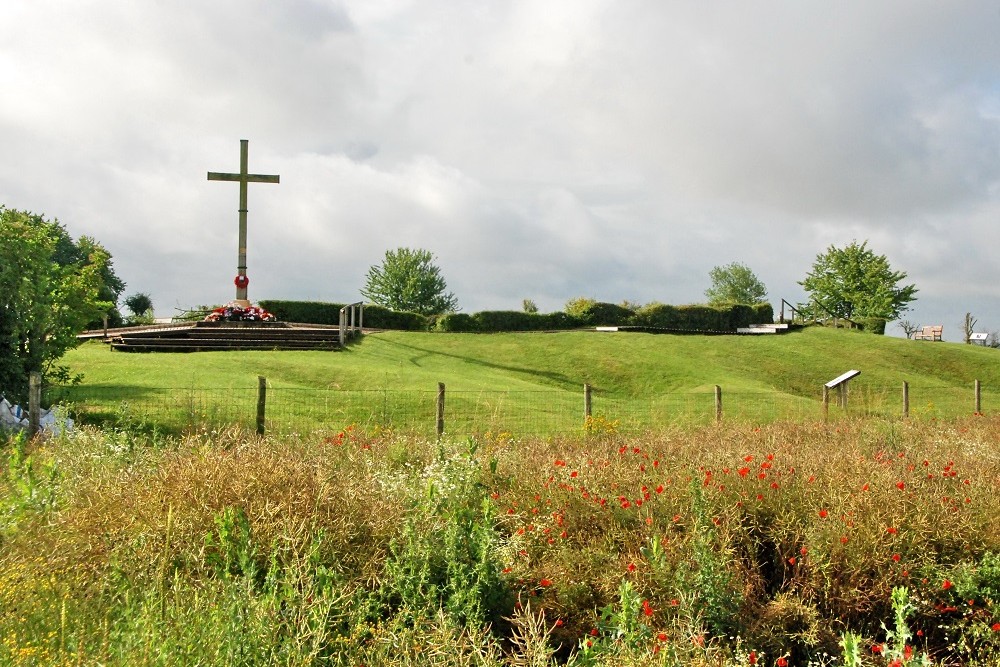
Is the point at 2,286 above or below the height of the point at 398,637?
above

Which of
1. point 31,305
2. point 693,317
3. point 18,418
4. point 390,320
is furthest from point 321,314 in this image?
point 18,418

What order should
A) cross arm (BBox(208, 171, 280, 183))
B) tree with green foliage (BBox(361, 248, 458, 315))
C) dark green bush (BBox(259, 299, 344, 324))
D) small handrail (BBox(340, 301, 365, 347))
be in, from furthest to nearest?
tree with green foliage (BBox(361, 248, 458, 315))
dark green bush (BBox(259, 299, 344, 324))
cross arm (BBox(208, 171, 280, 183))
small handrail (BBox(340, 301, 365, 347))

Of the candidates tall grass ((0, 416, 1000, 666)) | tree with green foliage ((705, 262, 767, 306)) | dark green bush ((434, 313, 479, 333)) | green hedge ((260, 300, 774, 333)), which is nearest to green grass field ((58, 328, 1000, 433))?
dark green bush ((434, 313, 479, 333))

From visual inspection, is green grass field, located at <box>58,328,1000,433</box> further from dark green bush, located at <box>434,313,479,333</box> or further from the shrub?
the shrub

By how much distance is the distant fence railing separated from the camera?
11.8m

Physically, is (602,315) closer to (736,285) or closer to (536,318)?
(536,318)

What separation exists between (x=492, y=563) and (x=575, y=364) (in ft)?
70.8

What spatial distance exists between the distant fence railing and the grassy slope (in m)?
1.63

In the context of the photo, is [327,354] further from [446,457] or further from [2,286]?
[446,457]

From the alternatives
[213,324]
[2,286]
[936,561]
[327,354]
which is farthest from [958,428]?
[213,324]

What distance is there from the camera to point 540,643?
3.52 m

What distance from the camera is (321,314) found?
111 feet

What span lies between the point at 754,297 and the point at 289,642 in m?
79.9

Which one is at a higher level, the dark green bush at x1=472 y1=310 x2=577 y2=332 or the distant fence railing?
the dark green bush at x1=472 y1=310 x2=577 y2=332
